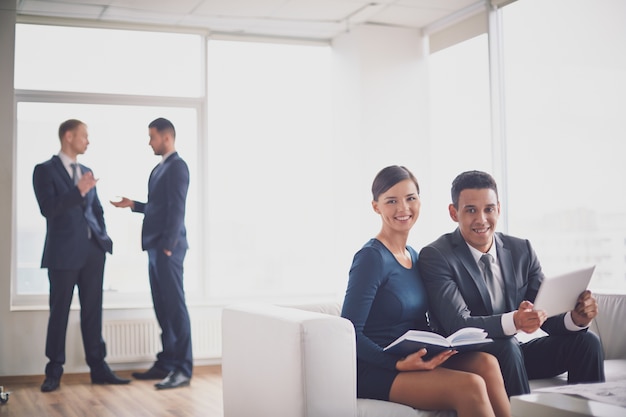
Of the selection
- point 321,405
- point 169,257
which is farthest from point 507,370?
point 169,257

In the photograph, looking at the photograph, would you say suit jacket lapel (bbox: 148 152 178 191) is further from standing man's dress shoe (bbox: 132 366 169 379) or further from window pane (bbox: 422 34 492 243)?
window pane (bbox: 422 34 492 243)

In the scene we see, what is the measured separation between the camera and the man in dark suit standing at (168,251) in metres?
5.30

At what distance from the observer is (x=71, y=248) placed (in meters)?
5.23

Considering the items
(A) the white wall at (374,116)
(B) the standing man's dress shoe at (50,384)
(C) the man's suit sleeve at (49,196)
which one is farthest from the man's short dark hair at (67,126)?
(A) the white wall at (374,116)

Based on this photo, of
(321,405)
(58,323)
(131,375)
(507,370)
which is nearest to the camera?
(321,405)

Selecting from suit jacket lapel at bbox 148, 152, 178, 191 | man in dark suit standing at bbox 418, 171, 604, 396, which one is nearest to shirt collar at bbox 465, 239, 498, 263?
man in dark suit standing at bbox 418, 171, 604, 396

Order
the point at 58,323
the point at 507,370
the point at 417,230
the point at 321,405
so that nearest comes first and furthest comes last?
the point at 321,405 → the point at 507,370 → the point at 58,323 → the point at 417,230

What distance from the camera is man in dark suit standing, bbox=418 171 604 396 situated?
2621 mm

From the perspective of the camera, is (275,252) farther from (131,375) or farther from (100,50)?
(100,50)

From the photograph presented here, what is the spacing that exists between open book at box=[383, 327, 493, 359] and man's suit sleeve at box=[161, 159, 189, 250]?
3016mm

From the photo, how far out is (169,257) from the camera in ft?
17.4

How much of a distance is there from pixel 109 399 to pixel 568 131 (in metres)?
3.28

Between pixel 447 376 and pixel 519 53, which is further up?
pixel 519 53

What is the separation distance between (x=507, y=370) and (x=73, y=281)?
3.49 metres
